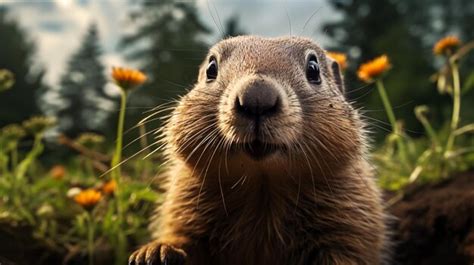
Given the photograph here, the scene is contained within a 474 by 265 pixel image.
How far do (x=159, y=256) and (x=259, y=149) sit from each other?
38.7 inches

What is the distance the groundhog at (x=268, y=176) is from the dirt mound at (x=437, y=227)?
0.85 m

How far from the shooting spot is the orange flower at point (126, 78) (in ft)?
15.4

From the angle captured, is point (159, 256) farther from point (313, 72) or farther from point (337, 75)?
point (337, 75)

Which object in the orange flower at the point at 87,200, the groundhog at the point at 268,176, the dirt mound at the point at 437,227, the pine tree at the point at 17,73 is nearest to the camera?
the groundhog at the point at 268,176

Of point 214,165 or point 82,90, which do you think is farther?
point 82,90

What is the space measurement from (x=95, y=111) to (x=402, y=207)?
19970 mm

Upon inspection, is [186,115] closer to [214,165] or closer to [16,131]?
[214,165]

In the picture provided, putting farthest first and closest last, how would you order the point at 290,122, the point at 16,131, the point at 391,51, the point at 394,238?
1. the point at 391,51
2. the point at 16,131
3. the point at 394,238
4. the point at 290,122

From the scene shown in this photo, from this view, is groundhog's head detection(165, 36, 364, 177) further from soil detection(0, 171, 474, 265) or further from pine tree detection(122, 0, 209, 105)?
pine tree detection(122, 0, 209, 105)

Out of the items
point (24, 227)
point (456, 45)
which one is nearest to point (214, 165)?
point (24, 227)

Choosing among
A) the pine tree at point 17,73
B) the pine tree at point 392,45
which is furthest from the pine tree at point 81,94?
the pine tree at point 392,45

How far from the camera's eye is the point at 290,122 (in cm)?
314

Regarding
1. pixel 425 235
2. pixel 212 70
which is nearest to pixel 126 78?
pixel 212 70

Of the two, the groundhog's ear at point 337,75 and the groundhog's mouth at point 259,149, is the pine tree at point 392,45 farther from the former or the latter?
the groundhog's mouth at point 259,149
